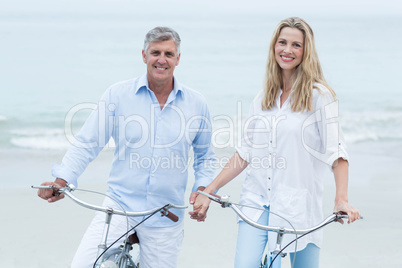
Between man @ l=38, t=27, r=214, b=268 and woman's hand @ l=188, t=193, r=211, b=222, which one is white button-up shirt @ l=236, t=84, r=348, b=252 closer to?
woman's hand @ l=188, t=193, r=211, b=222

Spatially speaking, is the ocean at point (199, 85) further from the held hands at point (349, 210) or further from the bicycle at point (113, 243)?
the held hands at point (349, 210)

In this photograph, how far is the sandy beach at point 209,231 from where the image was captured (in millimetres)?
5473

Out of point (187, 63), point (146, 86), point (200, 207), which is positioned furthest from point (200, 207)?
point (187, 63)

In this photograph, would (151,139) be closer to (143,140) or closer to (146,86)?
(143,140)

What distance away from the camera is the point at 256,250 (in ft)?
10.8

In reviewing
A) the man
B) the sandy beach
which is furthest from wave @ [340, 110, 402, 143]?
the man

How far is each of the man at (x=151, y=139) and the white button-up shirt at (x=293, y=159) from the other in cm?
34

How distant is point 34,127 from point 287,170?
10529mm

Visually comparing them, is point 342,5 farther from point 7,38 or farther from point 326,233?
point 326,233

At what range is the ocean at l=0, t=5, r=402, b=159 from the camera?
13.9 m

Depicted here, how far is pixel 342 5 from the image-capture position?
24.9 meters

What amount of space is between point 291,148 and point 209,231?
117 inches

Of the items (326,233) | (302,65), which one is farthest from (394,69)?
(302,65)

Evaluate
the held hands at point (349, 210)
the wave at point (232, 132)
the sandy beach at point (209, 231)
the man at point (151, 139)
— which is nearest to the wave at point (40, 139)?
the wave at point (232, 132)
